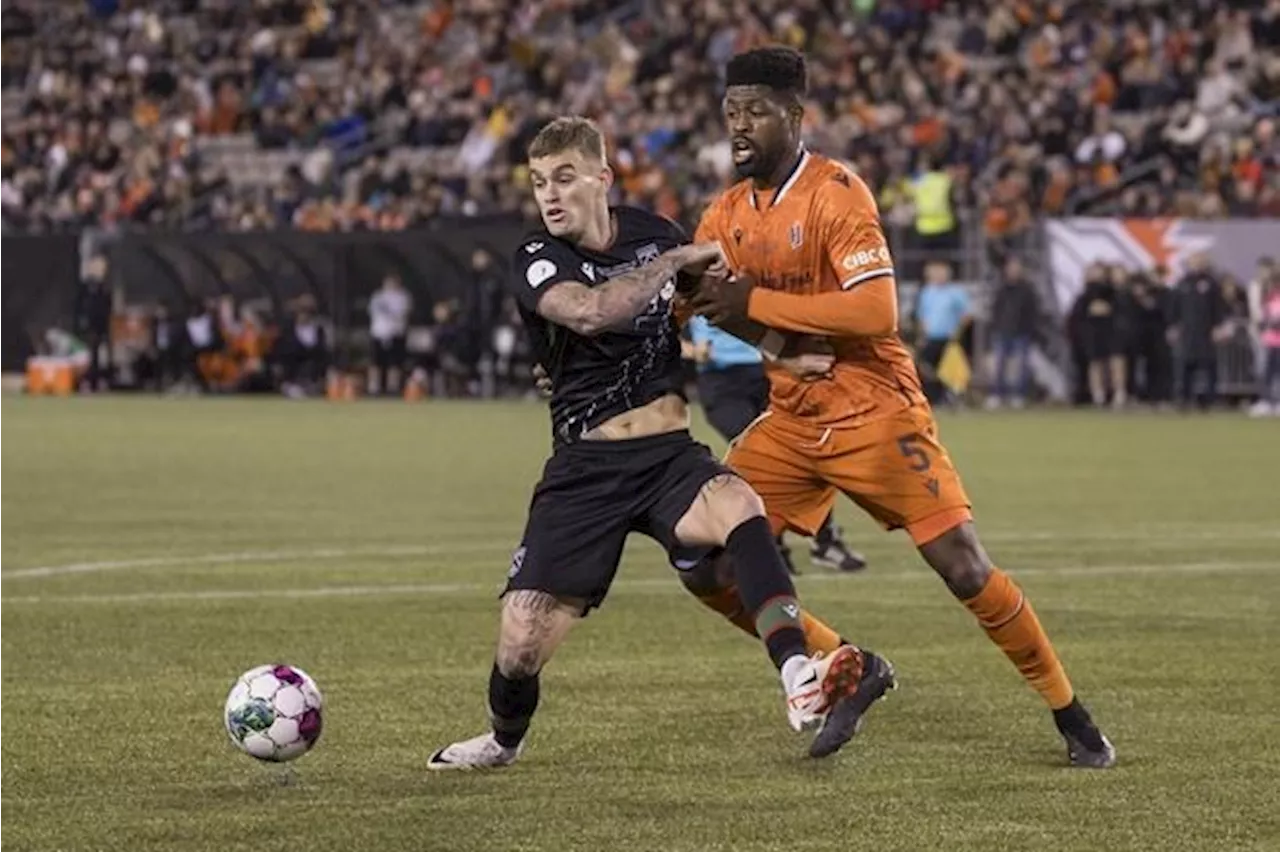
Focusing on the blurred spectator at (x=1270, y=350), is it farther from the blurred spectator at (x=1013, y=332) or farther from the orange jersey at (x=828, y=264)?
the orange jersey at (x=828, y=264)

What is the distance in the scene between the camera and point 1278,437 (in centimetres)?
3092

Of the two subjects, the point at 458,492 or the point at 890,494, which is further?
the point at 458,492

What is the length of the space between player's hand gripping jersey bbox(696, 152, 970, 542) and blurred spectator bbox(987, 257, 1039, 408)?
2814 centimetres

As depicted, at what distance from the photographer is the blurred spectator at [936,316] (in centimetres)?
3716

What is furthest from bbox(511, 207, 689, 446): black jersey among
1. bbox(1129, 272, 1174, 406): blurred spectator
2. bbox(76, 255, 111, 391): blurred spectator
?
bbox(76, 255, 111, 391): blurred spectator

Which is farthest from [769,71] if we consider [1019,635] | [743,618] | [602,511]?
[1019,635]

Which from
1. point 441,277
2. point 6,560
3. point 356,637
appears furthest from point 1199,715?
point 441,277

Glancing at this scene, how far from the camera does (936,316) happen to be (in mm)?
37156

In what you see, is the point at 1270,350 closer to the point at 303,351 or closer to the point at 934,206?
the point at 934,206

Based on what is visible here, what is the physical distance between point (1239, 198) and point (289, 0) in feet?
71.7

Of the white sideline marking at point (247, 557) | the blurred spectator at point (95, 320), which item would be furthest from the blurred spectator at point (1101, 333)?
the white sideline marking at point (247, 557)

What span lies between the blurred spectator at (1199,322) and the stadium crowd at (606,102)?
1.06 meters

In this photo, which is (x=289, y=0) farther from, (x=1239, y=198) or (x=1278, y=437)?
(x=1278, y=437)

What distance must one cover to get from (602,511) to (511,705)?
70 cm
